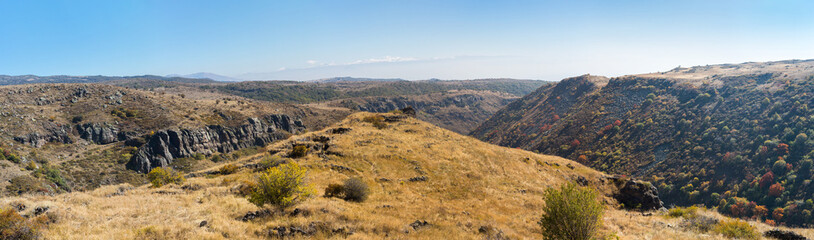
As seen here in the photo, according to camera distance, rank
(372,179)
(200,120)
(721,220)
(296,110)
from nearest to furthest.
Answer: (721,220), (372,179), (200,120), (296,110)

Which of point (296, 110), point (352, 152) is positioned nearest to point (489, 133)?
point (296, 110)

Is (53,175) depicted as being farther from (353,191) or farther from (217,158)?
(353,191)

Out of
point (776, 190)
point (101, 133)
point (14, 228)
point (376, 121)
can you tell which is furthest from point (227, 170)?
point (101, 133)

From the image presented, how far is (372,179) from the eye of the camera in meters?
27.5

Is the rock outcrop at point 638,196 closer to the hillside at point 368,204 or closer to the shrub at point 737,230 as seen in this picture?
the hillside at point 368,204

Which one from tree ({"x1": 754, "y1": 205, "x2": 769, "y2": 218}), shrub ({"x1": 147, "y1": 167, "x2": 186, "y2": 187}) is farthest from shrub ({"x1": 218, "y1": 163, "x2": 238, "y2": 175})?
tree ({"x1": 754, "y1": 205, "x2": 769, "y2": 218})

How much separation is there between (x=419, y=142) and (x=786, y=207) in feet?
255

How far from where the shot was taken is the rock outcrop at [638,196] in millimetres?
35875

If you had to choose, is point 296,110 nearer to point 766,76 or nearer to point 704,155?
point 704,155

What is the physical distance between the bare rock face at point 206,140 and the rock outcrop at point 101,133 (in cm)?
1305

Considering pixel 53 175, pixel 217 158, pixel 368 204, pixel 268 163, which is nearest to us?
pixel 368 204

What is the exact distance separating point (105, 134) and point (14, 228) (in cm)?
12478

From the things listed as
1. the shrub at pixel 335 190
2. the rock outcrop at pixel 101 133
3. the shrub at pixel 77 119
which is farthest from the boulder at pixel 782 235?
the shrub at pixel 77 119

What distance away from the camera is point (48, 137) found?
8644cm
